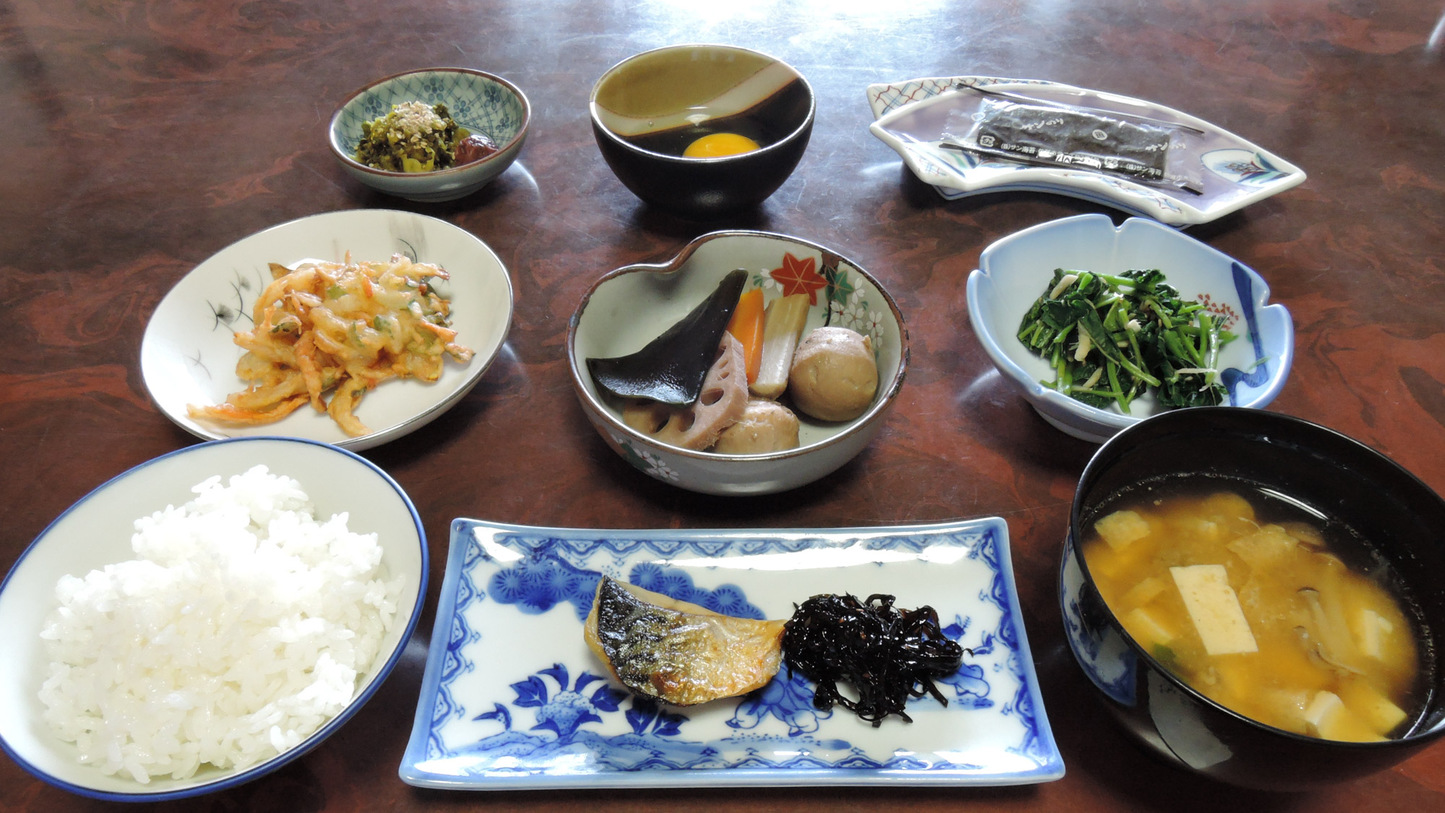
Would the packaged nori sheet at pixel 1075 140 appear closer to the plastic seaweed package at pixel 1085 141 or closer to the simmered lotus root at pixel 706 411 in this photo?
the plastic seaweed package at pixel 1085 141

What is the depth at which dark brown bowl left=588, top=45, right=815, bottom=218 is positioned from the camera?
2.01 metres

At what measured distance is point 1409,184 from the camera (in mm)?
2395

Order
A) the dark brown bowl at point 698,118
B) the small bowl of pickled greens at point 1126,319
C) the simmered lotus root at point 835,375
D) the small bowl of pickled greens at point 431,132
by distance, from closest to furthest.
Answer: the simmered lotus root at point 835,375, the small bowl of pickled greens at point 1126,319, the dark brown bowl at point 698,118, the small bowl of pickled greens at point 431,132

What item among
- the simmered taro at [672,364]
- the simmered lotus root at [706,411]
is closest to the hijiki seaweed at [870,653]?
the simmered lotus root at [706,411]

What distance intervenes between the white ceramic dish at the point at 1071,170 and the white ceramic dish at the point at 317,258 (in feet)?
4.08

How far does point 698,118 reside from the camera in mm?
2355

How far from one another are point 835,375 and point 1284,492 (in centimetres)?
79

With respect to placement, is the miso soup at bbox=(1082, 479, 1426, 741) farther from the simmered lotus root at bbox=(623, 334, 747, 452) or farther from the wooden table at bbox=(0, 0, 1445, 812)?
the simmered lotus root at bbox=(623, 334, 747, 452)

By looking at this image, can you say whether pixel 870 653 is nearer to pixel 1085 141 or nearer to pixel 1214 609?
pixel 1214 609

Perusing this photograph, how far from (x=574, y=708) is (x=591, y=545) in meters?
0.30

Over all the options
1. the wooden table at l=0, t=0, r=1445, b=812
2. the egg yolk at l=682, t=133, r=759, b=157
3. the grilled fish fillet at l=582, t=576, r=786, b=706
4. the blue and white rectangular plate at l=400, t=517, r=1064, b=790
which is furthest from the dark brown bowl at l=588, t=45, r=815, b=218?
the grilled fish fillet at l=582, t=576, r=786, b=706

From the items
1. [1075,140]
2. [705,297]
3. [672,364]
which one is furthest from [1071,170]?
[672,364]

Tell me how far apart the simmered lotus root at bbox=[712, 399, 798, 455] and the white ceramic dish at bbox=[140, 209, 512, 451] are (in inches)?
21.9

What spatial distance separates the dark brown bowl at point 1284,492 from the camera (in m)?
0.95
